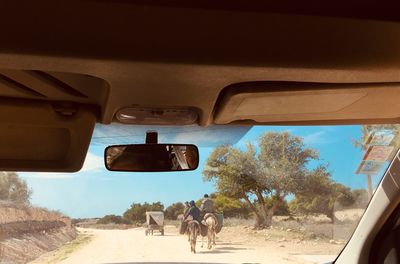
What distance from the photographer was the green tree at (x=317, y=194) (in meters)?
7.71

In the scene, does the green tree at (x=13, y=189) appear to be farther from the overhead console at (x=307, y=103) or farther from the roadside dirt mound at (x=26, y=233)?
the overhead console at (x=307, y=103)

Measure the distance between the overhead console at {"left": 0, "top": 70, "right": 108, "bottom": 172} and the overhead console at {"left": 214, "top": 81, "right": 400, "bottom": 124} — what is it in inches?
28.0

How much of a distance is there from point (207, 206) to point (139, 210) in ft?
5.57

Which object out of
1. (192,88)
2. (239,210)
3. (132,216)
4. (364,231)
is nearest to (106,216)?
(132,216)

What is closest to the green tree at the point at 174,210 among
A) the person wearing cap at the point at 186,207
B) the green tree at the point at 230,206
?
the person wearing cap at the point at 186,207

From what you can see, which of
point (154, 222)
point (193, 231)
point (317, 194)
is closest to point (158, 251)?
point (193, 231)

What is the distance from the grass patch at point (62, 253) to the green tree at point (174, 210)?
173cm

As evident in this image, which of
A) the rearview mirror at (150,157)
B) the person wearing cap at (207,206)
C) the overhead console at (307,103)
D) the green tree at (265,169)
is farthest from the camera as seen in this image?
the person wearing cap at (207,206)

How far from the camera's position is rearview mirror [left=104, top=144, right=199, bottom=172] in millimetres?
3340

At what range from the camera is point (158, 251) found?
24.7 feet

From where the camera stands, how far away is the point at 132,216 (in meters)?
9.39

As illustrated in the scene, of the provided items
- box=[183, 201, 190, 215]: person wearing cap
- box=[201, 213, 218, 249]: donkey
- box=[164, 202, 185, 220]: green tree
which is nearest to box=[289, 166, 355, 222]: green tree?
box=[201, 213, 218, 249]: donkey

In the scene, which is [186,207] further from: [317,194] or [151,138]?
[151,138]

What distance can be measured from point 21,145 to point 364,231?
301 cm
